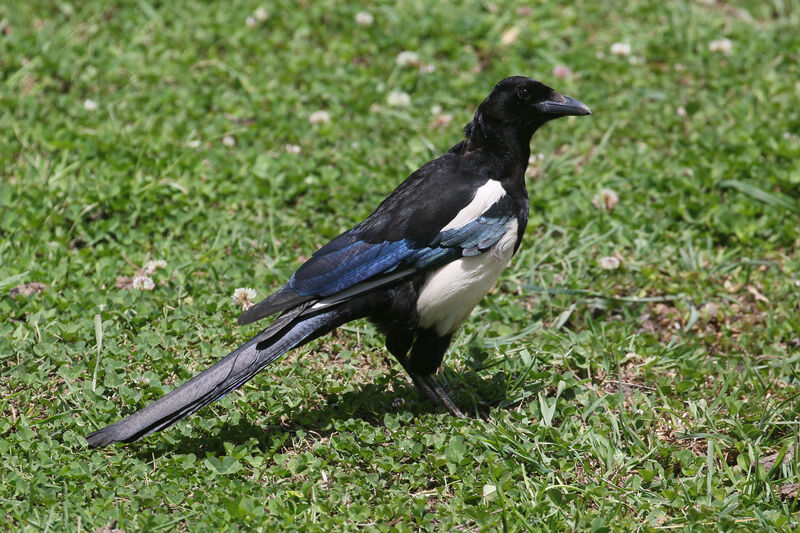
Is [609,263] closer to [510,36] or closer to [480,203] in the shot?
[480,203]

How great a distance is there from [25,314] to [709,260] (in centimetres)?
315

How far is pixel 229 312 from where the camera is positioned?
4.17 meters

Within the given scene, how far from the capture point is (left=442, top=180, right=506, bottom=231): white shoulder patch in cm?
353

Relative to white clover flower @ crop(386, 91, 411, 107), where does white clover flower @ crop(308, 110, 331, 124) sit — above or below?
above

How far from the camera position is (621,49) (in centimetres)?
626

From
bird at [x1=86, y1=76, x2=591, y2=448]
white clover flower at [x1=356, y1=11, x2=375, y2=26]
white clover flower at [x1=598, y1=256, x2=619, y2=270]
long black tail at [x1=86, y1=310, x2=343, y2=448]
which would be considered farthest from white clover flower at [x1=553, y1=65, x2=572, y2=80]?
long black tail at [x1=86, y1=310, x2=343, y2=448]

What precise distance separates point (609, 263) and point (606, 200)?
0.61m

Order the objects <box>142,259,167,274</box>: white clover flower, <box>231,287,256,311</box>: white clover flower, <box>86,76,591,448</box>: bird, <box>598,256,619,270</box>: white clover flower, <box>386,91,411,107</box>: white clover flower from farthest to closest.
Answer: <box>386,91,411,107</box>: white clover flower < <box>598,256,619,270</box>: white clover flower < <box>142,259,167,274</box>: white clover flower < <box>231,287,256,311</box>: white clover flower < <box>86,76,591,448</box>: bird

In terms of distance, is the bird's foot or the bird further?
the bird's foot

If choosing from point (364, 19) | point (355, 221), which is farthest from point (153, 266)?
point (364, 19)

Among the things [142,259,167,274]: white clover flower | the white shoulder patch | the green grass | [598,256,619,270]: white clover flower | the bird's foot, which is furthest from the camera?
[598,256,619,270]: white clover flower

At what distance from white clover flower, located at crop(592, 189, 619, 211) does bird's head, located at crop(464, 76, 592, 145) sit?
1.32m

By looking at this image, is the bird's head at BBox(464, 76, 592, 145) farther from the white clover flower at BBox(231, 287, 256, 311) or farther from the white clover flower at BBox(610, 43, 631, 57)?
the white clover flower at BBox(610, 43, 631, 57)

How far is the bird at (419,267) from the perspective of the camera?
3.32m
